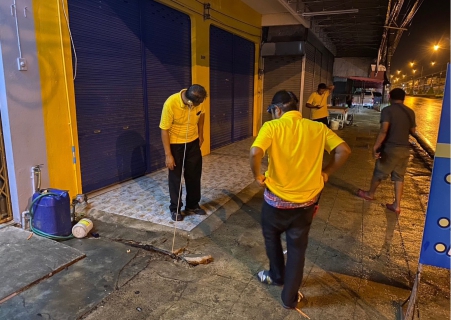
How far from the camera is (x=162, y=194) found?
17.7ft

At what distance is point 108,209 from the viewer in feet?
15.6

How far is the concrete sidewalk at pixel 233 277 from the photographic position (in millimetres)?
2740

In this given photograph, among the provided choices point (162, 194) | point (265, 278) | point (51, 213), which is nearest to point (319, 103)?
point (162, 194)

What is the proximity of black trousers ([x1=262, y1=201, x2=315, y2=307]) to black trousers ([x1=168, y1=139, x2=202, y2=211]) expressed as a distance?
6.20 feet

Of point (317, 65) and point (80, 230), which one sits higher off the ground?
point (317, 65)

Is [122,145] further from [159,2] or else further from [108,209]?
[159,2]

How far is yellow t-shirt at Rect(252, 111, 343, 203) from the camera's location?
7.83ft

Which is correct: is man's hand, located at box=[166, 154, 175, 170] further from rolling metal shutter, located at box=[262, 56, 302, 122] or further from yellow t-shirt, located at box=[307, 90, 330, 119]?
rolling metal shutter, located at box=[262, 56, 302, 122]

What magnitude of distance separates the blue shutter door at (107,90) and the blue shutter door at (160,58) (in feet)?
0.86

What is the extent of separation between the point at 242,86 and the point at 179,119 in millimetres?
6391

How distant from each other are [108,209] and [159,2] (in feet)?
12.8

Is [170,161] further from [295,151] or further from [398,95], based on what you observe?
[398,95]

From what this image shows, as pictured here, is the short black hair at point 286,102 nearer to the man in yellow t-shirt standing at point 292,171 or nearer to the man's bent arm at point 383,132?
the man in yellow t-shirt standing at point 292,171

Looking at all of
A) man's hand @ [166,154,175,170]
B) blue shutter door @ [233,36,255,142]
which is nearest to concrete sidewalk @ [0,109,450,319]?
man's hand @ [166,154,175,170]
